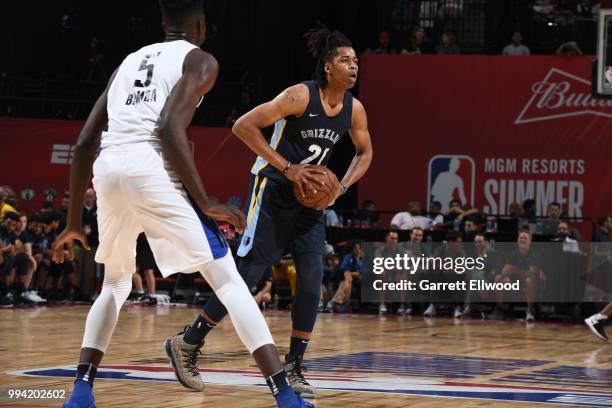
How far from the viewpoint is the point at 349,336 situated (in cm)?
1015

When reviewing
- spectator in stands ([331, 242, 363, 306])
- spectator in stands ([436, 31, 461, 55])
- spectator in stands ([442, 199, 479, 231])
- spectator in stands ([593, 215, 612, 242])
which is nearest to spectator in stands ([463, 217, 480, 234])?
spectator in stands ([442, 199, 479, 231])

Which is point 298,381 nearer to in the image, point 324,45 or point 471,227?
point 324,45

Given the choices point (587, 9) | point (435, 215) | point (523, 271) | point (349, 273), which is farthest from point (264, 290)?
point (587, 9)

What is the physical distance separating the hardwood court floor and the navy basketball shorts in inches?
29.9

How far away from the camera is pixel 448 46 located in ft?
58.3

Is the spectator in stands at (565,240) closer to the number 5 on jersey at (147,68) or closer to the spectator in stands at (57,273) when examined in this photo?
the spectator in stands at (57,273)

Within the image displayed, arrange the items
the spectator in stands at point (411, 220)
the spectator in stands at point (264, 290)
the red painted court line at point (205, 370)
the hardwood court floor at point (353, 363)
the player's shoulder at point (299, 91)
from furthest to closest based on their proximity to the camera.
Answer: the spectator in stands at point (411, 220) < the spectator in stands at point (264, 290) < the red painted court line at point (205, 370) < the player's shoulder at point (299, 91) < the hardwood court floor at point (353, 363)

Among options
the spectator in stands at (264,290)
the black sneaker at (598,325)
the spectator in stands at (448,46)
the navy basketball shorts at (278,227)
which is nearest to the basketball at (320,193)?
the navy basketball shorts at (278,227)

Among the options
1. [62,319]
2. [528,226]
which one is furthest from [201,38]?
[528,226]

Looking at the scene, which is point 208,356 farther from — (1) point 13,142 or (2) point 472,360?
(1) point 13,142

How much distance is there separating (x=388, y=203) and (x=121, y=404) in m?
12.8

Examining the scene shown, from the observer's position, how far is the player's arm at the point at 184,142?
4.12 m

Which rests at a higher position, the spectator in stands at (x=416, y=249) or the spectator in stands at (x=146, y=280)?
the spectator in stands at (x=416, y=249)

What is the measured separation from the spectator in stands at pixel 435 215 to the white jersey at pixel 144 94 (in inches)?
450
